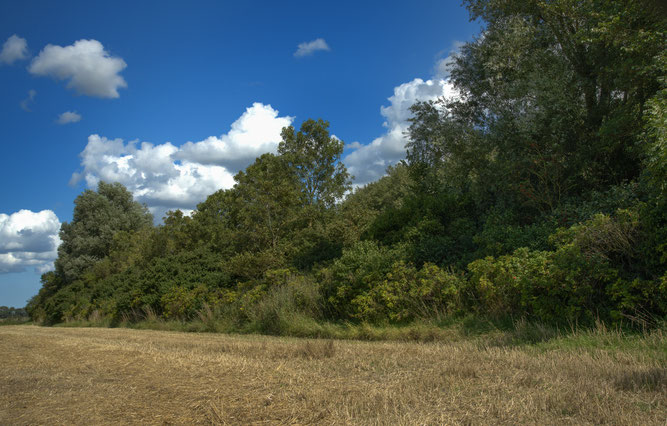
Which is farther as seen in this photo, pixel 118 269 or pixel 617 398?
pixel 118 269

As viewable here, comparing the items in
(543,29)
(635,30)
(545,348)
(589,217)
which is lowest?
(545,348)

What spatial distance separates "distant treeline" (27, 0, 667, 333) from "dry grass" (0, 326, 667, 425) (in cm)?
253

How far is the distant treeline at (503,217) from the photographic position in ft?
26.7

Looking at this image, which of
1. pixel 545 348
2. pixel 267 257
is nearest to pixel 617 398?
pixel 545 348

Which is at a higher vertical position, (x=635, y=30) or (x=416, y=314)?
(x=635, y=30)

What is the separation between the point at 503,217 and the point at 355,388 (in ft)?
31.1

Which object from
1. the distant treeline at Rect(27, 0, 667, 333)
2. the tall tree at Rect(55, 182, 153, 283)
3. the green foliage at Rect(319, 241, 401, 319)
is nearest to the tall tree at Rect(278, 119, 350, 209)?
the distant treeline at Rect(27, 0, 667, 333)

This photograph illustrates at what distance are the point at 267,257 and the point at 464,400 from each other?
1464cm

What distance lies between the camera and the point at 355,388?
4.92 m

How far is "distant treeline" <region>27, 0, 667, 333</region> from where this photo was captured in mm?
8125

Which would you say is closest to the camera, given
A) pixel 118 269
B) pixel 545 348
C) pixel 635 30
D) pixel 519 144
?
pixel 545 348

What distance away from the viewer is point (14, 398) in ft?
17.2

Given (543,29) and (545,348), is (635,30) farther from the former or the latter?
(545,348)

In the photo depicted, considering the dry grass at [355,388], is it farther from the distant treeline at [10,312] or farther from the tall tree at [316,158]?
the distant treeline at [10,312]
